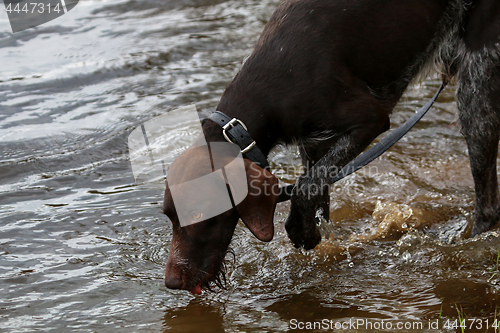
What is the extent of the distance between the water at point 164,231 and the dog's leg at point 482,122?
22 cm

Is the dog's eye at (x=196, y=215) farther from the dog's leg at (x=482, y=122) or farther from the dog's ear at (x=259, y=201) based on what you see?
the dog's leg at (x=482, y=122)

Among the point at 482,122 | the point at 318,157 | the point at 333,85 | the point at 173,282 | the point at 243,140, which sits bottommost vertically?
the point at 173,282

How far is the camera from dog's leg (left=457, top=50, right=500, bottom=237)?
383cm

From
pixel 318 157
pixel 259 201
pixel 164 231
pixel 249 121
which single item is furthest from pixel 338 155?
pixel 164 231

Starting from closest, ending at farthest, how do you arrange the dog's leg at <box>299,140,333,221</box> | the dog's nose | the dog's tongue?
the dog's nose
the dog's tongue
the dog's leg at <box>299,140,333,221</box>

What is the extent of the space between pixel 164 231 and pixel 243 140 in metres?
1.45

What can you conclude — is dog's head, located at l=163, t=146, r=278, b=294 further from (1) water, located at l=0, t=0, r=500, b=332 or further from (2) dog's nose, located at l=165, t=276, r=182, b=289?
(1) water, located at l=0, t=0, r=500, b=332

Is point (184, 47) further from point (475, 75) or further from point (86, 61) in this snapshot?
point (475, 75)

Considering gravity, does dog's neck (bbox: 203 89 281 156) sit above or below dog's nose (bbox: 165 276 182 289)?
above

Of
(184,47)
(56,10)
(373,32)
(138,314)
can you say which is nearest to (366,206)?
(373,32)

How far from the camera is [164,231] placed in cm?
460

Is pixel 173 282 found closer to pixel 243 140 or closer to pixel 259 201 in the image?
pixel 259 201

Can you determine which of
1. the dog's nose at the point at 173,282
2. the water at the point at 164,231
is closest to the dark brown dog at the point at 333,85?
the dog's nose at the point at 173,282

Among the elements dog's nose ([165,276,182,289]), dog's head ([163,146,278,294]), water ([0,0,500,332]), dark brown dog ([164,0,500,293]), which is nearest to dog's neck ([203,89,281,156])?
dark brown dog ([164,0,500,293])
